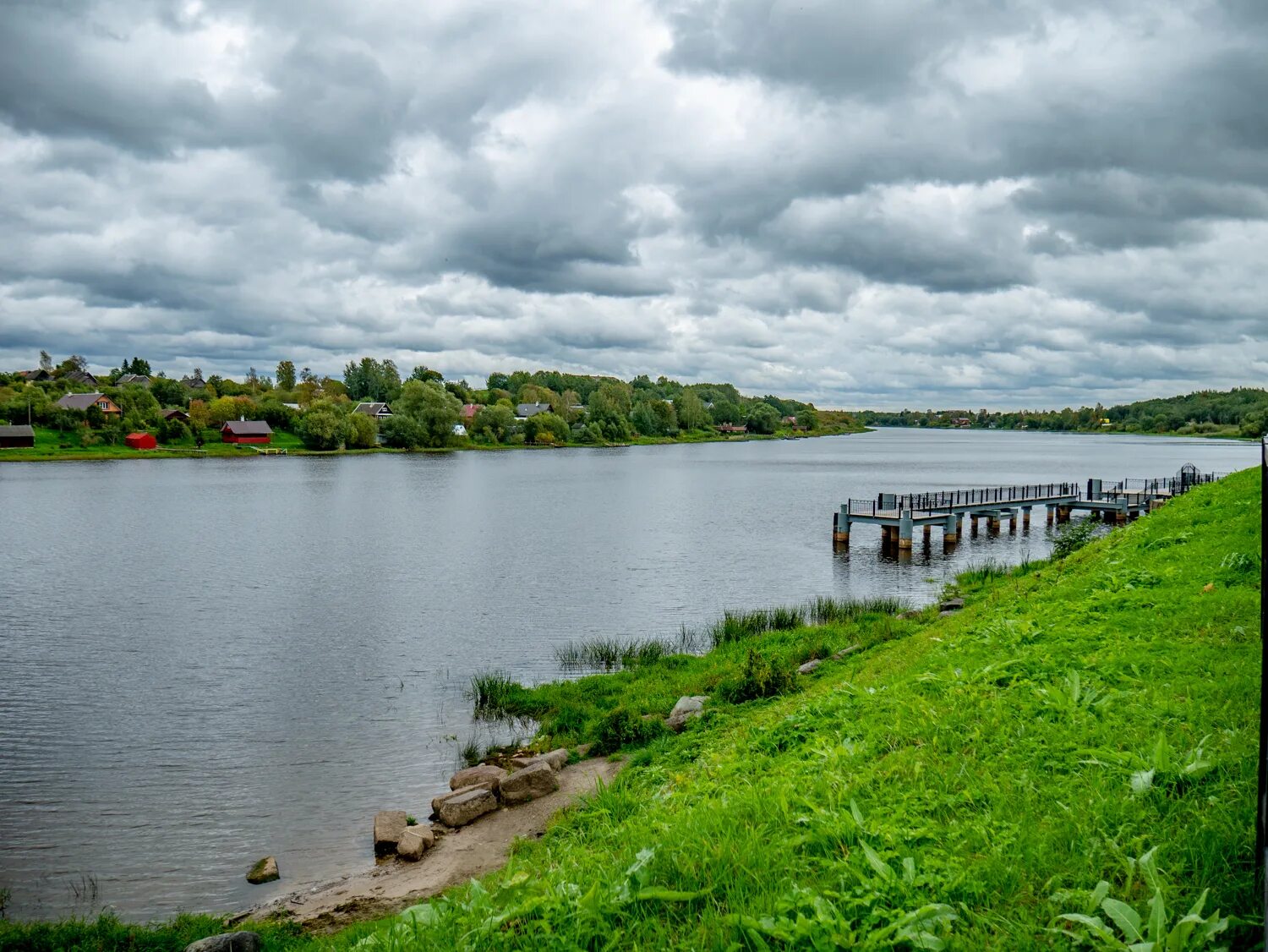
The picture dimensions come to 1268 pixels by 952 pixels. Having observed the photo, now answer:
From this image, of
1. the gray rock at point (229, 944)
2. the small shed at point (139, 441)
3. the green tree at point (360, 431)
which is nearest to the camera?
the gray rock at point (229, 944)

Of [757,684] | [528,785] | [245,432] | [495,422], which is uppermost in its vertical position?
[495,422]

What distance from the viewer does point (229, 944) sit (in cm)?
935

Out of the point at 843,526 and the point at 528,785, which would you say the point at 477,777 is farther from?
the point at 843,526

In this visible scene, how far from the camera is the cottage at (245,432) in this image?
14225 centimetres

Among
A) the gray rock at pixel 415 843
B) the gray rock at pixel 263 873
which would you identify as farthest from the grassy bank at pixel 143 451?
the gray rock at pixel 415 843

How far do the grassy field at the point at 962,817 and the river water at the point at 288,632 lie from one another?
4.13 m

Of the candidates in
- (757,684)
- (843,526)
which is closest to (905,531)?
(843,526)

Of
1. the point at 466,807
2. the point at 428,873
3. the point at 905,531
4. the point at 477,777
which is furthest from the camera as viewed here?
the point at 905,531

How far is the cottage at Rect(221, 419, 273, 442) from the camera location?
5600 inches

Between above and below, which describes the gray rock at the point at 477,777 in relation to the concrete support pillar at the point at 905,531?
below

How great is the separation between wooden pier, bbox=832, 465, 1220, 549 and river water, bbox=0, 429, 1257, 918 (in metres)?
1.64

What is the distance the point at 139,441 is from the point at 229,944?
138950 mm

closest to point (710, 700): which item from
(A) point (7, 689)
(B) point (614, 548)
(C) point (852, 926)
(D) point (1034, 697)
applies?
(D) point (1034, 697)

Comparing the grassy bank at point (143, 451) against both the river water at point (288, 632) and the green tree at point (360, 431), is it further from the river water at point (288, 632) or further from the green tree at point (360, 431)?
the river water at point (288, 632)
